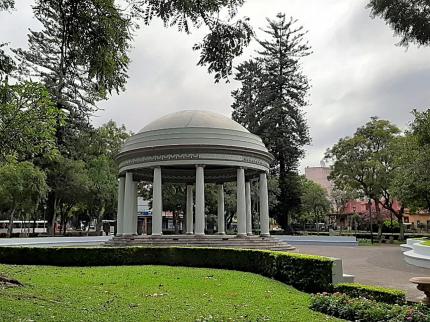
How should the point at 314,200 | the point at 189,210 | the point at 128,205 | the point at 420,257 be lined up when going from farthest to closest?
the point at 314,200 → the point at 189,210 → the point at 128,205 → the point at 420,257

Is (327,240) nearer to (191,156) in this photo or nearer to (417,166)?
(417,166)

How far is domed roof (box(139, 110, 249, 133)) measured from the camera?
93.9ft

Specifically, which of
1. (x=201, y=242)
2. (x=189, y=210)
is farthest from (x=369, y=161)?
(x=201, y=242)

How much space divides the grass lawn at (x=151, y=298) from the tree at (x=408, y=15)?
6495 mm

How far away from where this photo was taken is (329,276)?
496 inches

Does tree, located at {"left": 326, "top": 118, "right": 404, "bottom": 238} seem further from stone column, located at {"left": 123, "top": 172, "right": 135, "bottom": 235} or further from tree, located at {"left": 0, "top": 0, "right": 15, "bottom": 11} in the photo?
tree, located at {"left": 0, "top": 0, "right": 15, "bottom": 11}

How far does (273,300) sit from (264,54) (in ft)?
150

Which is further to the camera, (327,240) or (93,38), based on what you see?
(327,240)

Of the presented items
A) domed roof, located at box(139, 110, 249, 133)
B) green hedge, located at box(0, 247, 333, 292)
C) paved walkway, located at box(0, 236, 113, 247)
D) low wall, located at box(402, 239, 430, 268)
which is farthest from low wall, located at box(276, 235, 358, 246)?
green hedge, located at box(0, 247, 333, 292)

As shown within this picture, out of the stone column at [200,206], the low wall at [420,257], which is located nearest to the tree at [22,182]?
the stone column at [200,206]

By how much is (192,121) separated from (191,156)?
10.6ft

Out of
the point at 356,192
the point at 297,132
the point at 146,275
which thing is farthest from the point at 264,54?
the point at 146,275

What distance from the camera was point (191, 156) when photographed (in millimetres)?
26625

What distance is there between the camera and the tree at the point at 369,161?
1725 inches
